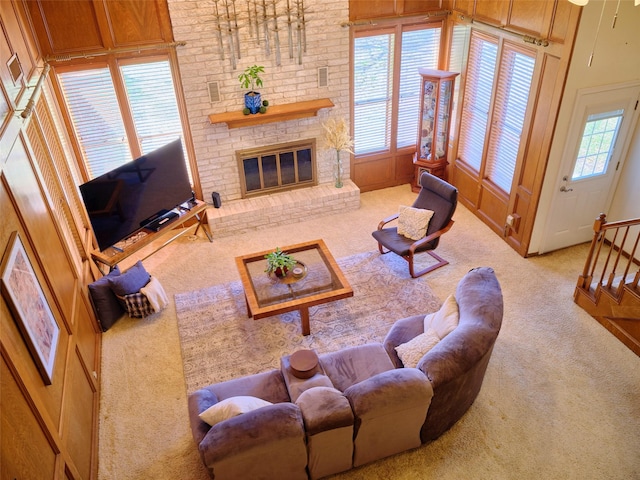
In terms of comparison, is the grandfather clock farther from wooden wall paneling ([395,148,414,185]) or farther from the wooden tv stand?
the wooden tv stand

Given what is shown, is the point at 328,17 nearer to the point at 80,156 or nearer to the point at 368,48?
the point at 368,48

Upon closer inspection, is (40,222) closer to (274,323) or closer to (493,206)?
(274,323)

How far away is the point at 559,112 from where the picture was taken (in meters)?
5.52

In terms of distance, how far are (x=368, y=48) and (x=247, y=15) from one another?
5.65ft

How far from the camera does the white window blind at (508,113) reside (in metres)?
5.99

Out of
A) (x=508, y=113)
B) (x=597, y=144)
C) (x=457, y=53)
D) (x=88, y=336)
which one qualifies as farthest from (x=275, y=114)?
(x=597, y=144)

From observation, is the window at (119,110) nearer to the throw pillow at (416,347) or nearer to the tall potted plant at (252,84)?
the tall potted plant at (252,84)

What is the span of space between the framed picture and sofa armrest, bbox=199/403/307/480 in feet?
3.99

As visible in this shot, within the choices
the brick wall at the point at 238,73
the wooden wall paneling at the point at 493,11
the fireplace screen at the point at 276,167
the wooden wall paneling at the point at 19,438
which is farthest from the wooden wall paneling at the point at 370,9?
the wooden wall paneling at the point at 19,438

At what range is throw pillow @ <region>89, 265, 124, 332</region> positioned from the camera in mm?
5367

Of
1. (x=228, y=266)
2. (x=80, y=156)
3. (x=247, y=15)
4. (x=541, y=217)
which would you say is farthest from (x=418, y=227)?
(x=80, y=156)

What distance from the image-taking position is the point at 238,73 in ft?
21.6

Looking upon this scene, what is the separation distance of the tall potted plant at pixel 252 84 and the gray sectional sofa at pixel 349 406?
3541 mm

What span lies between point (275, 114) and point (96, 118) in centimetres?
220
